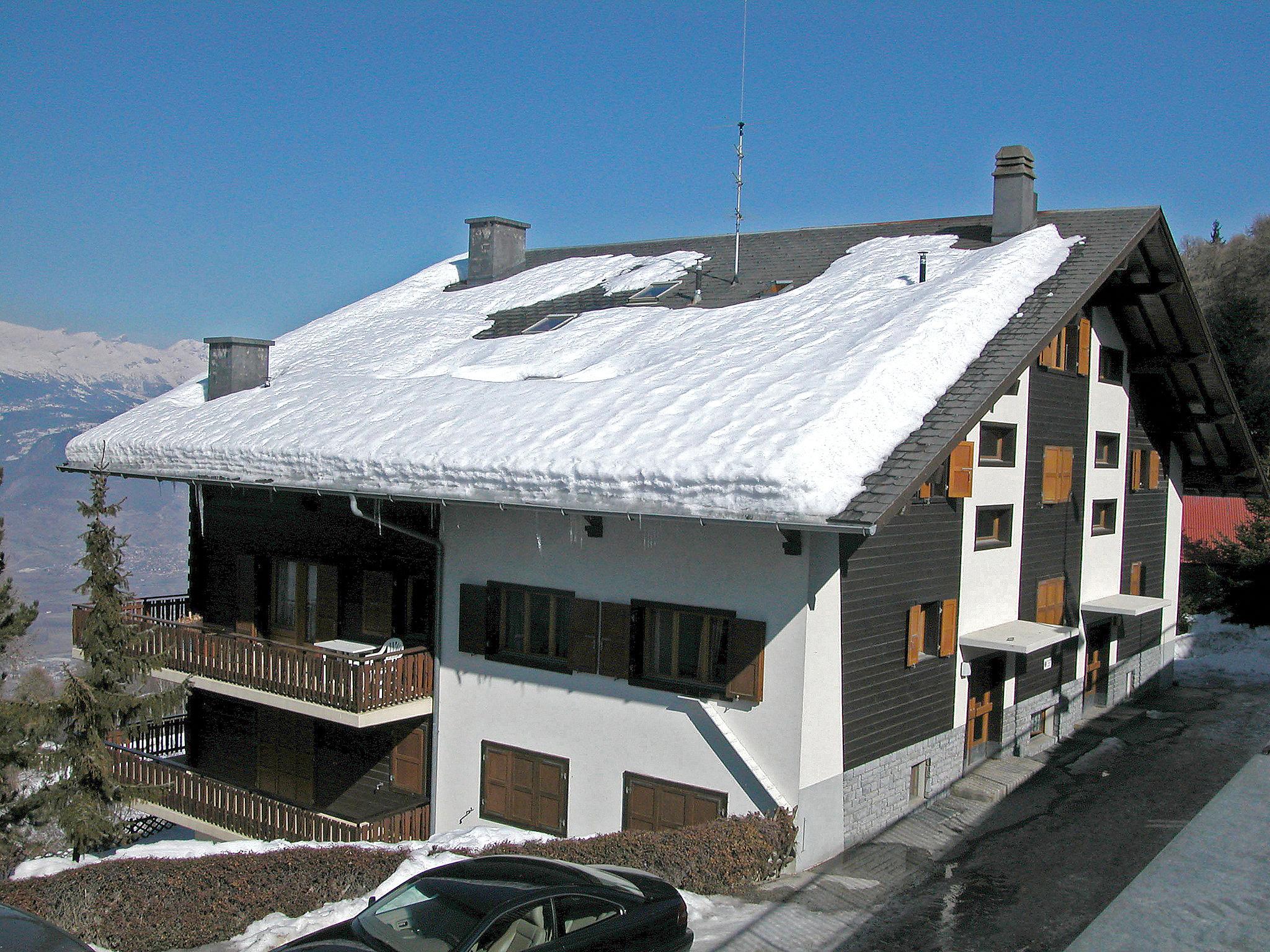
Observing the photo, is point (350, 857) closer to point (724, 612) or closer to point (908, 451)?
point (724, 612)

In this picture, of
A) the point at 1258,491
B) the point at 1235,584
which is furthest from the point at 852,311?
the point at 1235,584

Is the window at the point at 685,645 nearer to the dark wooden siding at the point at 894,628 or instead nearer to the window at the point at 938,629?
the dark wooden siding at the point at 894,628

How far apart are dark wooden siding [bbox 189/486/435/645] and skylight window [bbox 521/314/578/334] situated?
4.97 metres

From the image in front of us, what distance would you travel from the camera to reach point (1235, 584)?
26.0 m

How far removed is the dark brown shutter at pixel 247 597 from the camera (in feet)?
57.7

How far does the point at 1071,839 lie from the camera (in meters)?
12.7

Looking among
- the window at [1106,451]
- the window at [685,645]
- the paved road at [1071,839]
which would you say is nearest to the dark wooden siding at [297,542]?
the window at [685,645]

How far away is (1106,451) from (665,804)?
11.3 metres

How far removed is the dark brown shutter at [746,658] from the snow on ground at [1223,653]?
15393 millimetres

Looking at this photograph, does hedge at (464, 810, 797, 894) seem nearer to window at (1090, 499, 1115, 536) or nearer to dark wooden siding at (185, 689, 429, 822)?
dark wooden siding at (185, 689, 429, 822)

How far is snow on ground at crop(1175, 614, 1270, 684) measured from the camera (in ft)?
75.8

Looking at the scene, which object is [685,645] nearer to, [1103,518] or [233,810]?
[233,810]

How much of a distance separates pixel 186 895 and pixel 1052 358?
14.1 m

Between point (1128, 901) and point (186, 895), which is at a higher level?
point (1128, 901)
